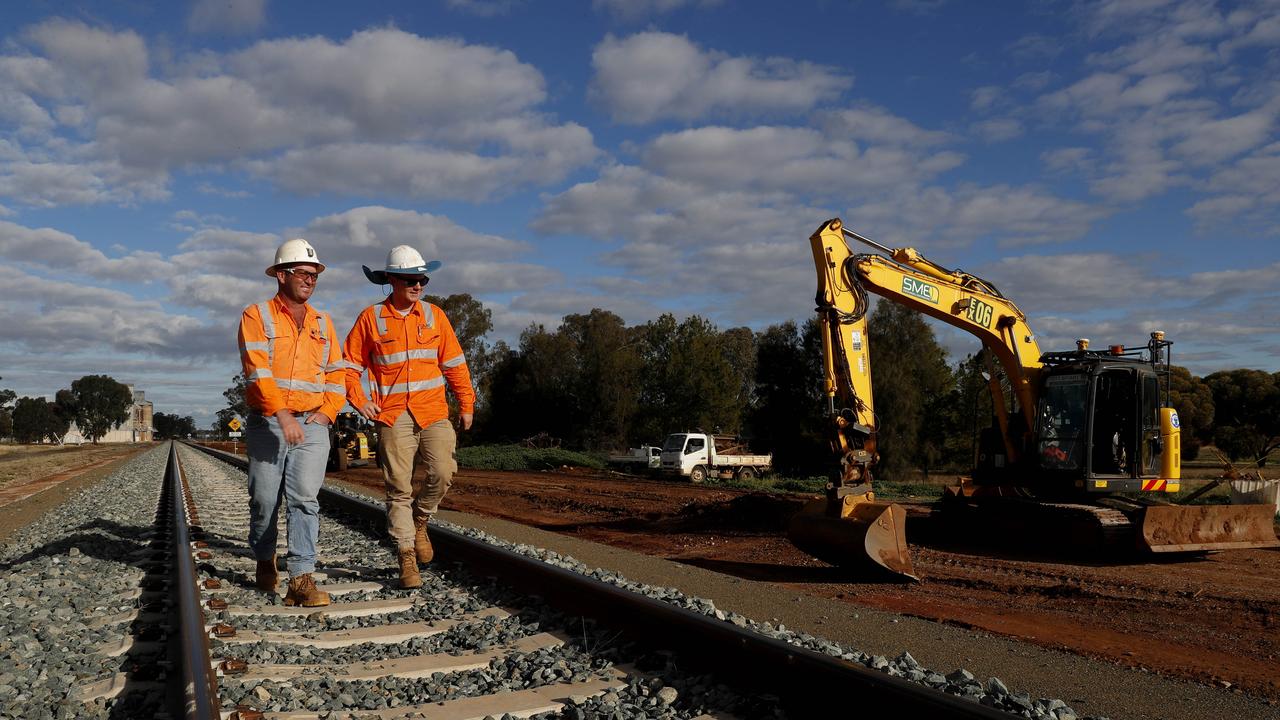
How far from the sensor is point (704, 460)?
111ft

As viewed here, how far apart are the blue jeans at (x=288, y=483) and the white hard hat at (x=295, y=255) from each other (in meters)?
0.94

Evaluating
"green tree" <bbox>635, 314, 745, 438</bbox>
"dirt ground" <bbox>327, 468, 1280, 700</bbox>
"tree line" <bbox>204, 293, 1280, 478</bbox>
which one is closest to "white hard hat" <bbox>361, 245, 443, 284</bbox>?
"dirt ground" <bbox>327, 468, 1280, 700</bbox>

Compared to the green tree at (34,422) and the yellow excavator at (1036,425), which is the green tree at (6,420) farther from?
the yellow excavator at (1036,425)

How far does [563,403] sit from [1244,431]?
4135 centimetres

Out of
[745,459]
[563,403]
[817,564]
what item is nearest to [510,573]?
[817,564]

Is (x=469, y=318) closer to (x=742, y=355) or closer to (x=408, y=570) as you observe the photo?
(x=742, y=355)

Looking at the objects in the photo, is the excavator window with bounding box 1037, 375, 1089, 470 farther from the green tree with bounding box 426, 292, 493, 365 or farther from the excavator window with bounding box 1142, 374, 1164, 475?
the green tree with bounding box 426, 292, 493, 365

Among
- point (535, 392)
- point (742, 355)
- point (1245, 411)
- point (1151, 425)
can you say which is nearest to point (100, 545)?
point (1151, 425)

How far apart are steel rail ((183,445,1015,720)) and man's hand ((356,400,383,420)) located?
1.49m

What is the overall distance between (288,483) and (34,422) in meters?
168

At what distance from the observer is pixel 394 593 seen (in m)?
5.80

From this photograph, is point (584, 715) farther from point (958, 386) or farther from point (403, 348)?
point (958, 386)

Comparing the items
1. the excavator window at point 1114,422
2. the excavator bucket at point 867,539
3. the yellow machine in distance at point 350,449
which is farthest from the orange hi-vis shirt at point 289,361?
the yellow machine in distance at point 350,449

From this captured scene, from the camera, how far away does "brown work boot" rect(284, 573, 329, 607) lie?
534 centimetres
